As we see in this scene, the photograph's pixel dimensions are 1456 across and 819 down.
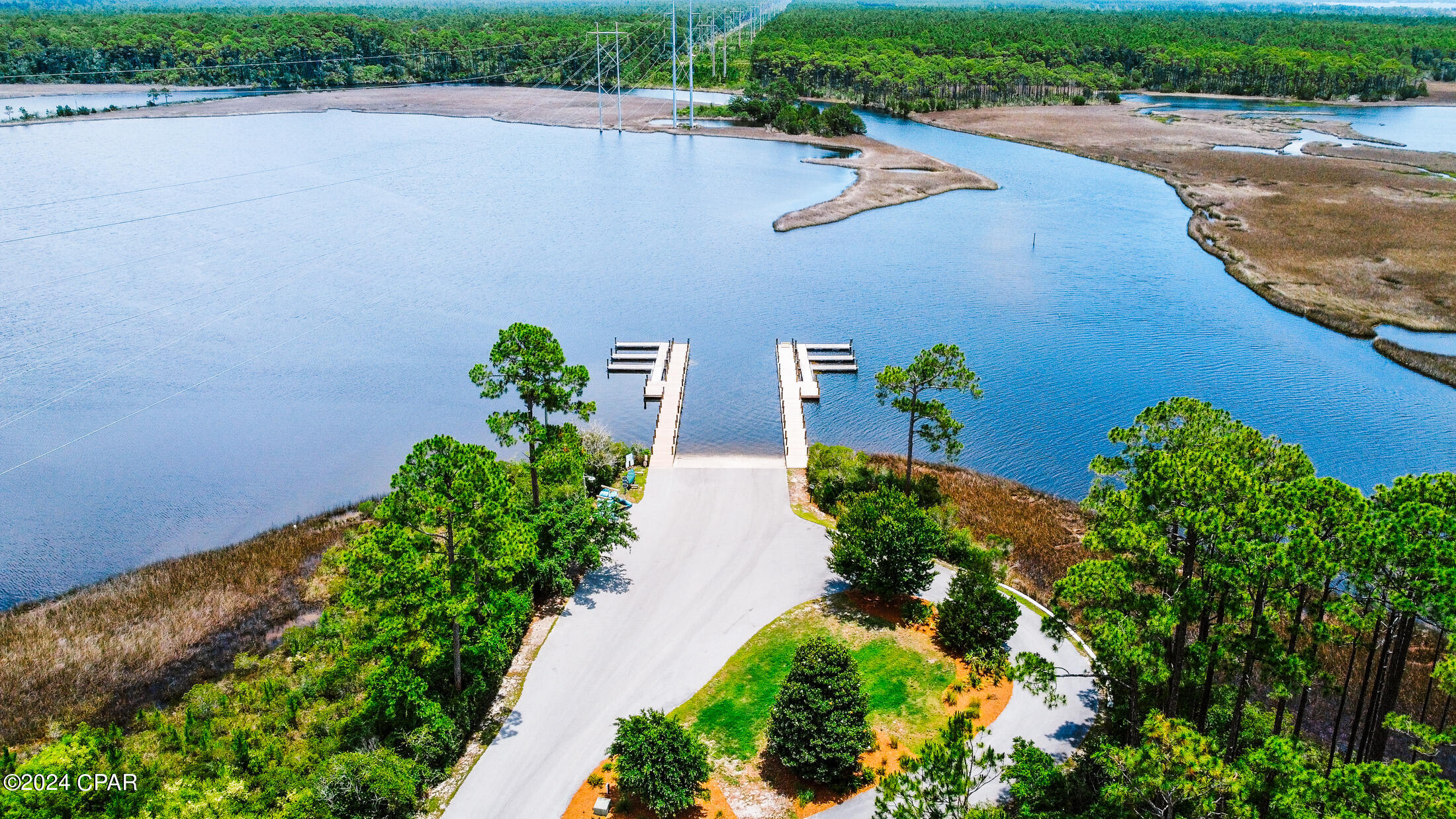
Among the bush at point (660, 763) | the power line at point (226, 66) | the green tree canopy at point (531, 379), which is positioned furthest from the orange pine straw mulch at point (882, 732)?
the power line at point (226, 66)

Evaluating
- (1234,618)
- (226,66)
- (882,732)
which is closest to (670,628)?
(882,732)

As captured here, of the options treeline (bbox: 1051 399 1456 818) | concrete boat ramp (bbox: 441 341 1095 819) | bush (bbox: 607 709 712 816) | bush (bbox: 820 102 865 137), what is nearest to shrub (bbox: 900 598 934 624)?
concrete boat ramp (bbox: 441 341 1095 819)

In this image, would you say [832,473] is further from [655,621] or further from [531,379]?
[531,379]

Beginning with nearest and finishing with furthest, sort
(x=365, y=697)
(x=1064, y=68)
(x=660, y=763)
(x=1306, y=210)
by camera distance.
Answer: (x=660, y=763), (x=365, y=697), (x=1306, y=210), (x=1064, y=68)

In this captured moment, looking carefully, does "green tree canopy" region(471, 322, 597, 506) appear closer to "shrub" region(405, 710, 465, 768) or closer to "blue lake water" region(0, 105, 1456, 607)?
"shrub" region(405, 710, 465, 768)

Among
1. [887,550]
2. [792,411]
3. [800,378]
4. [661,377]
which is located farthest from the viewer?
[661,377]

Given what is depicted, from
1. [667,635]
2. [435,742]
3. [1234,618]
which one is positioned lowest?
[667,635]

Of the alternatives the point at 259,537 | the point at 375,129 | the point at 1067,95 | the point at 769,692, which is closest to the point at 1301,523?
the point at 769,692
